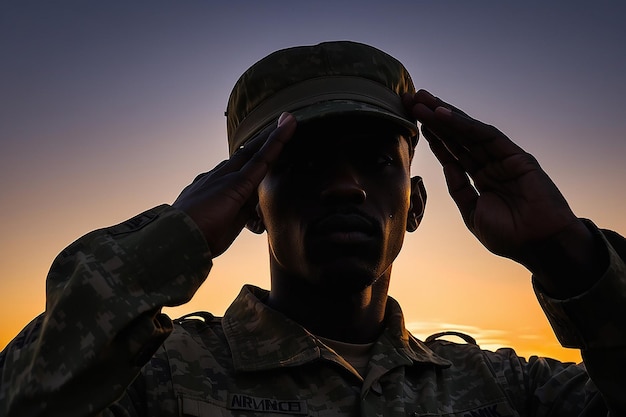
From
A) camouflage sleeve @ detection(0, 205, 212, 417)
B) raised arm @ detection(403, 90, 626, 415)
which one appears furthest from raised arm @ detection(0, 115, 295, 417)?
raised arm @ detection(403, 90, 626, 415)

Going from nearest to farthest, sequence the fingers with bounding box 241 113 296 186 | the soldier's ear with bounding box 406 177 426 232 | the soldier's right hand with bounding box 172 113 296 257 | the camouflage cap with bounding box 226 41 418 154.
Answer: the soldier's right hand with bounding box 172 113 296 257 < the fingers with bounding box 241 113 296 186 < the camouflage cap with bounding box 226 41 418 154 < the soldier's ear with bounding box 406 177 426 232

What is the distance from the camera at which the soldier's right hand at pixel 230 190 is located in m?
2.87

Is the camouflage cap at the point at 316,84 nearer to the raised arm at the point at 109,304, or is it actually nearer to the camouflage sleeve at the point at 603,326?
the raised arm at the point at 109,304

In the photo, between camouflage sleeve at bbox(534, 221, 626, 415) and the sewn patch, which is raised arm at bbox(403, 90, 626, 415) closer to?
camouflage sleeve at bbox(534, 221, 626, 415)

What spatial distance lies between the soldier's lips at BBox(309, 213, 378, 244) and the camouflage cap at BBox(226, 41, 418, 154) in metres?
0.58

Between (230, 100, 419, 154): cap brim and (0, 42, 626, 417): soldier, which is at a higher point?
(230, 100, 419, 154): cap brim

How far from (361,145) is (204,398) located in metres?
1.42

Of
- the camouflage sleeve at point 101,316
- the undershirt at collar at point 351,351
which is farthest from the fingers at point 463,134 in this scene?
Answer: the camouflage sleeve at point 101,316

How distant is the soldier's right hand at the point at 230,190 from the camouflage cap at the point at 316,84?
0.43m

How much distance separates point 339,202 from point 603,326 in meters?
1.27

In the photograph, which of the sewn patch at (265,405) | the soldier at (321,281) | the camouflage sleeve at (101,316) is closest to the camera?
the camouflage sleeve at (101,316)

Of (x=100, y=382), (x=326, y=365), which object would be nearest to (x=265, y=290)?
(x=326, y=365)

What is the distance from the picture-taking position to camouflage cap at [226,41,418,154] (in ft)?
12.1

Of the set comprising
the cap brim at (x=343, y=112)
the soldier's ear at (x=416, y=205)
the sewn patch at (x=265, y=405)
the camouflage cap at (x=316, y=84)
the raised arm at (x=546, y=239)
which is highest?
the camouflage cap at (x=316, y=84)
